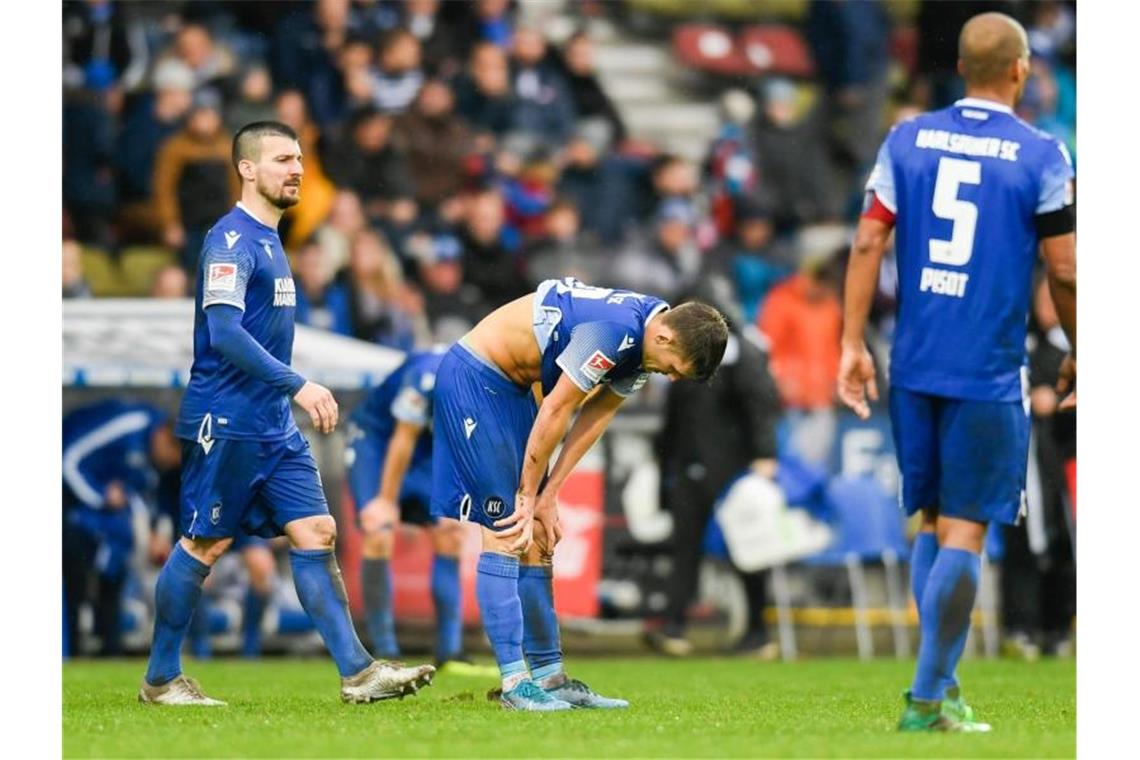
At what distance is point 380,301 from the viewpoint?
16375 mm

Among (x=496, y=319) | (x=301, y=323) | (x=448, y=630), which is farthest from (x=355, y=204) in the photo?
(x=496, y=319)

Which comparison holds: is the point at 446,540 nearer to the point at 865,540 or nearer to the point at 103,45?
the point at 865,540

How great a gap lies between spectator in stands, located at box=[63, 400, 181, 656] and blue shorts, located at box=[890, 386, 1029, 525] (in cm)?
828

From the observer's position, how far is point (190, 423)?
8.77 meters

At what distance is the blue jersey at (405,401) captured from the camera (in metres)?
11.6

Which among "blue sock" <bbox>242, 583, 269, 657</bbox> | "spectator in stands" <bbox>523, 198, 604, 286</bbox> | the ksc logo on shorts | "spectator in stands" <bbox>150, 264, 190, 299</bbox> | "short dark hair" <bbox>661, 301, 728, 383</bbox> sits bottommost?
"blue sock" <bbox>242, 583, 269, 657</bbox>

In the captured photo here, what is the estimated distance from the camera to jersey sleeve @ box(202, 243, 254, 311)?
840 centimetres

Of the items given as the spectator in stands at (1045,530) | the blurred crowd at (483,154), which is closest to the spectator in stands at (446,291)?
the blurred crowd at (483,154)

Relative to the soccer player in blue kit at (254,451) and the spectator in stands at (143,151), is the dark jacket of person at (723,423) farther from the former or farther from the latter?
the soccer player in blue kit at (254,451)

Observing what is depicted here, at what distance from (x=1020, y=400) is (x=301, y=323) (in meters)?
9.59

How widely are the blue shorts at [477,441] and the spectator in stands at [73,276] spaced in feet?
24.4

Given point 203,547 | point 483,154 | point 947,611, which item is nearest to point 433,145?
point 483,154

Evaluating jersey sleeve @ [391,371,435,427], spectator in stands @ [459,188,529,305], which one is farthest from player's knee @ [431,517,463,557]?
spectator in stands @ [459,188,529,305]

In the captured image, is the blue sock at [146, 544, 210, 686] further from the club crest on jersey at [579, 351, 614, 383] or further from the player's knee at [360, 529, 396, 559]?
the player's knee at [360, 529, 396, 559]
